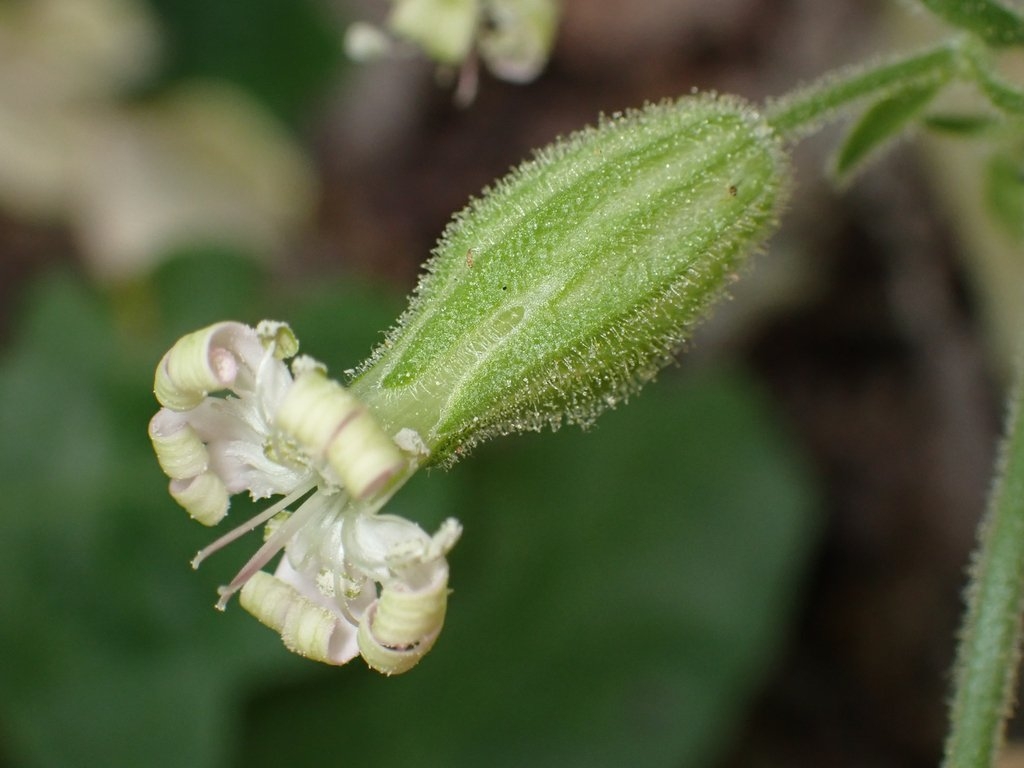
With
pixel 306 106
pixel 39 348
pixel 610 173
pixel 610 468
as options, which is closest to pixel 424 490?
pixel 610 468

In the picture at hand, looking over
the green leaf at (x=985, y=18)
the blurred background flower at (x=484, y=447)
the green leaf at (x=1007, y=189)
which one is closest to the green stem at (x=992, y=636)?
the green leaf at (x=985, y=18)

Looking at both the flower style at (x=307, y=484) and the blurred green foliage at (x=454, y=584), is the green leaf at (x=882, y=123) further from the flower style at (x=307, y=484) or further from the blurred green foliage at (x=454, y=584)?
the blurred green foliage at (x=454, y=584)

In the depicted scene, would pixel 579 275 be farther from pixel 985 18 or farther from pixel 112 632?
pixel 112 632

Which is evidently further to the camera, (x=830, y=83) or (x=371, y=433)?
(x=830, y=83)

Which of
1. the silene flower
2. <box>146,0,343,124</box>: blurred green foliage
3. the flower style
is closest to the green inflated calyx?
the silene flower

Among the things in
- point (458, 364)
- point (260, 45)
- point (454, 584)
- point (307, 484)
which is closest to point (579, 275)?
point (458, 364)

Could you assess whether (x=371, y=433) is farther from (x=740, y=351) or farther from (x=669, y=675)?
(x=740, y=351)
